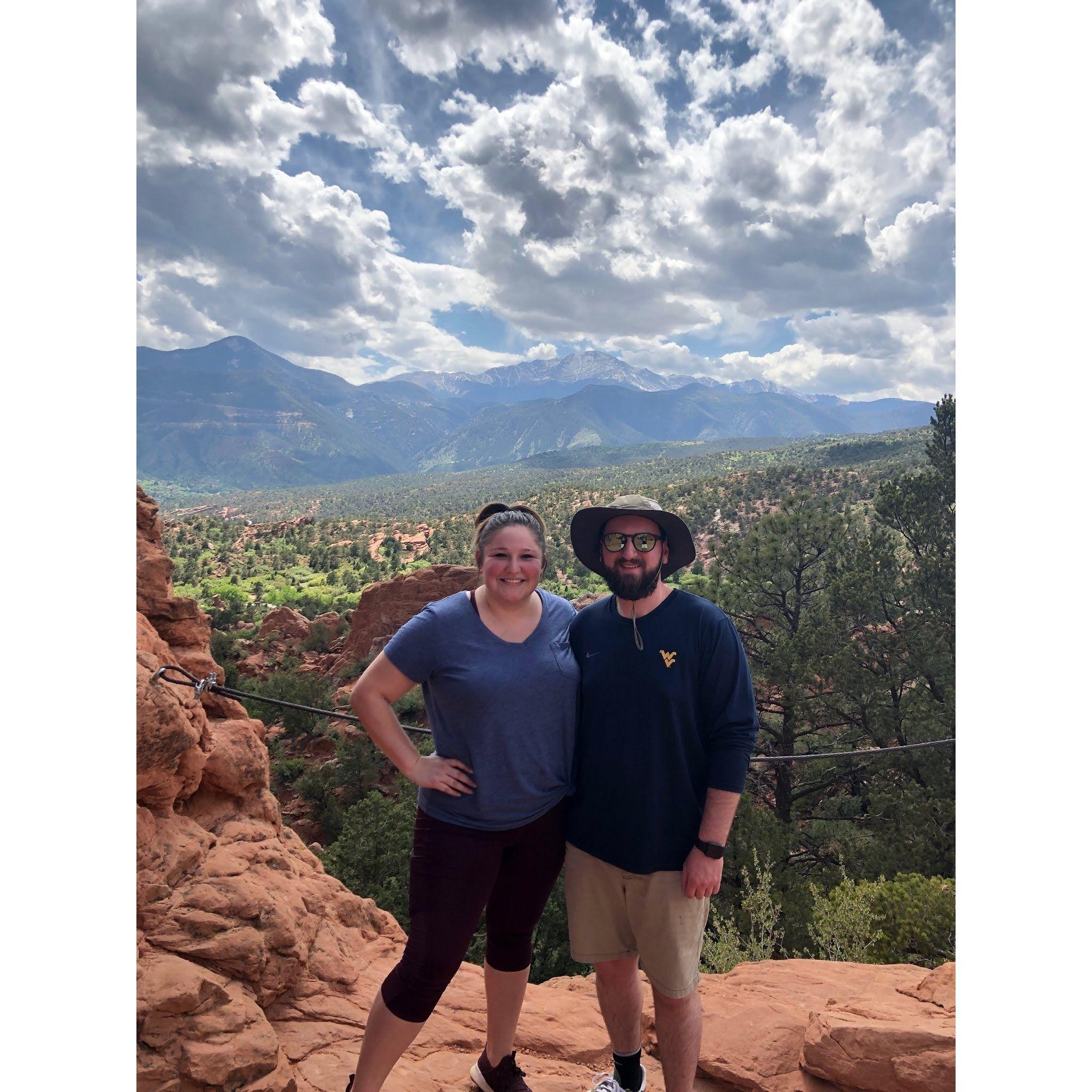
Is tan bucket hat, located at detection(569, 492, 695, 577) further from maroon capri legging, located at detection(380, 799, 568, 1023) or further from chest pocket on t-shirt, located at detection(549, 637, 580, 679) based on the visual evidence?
maroon capri legging, located at detection(380, 799, 568, 1023)

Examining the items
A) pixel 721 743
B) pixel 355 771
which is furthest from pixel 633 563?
pixel 355 771

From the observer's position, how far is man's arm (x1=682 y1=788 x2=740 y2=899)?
2.32 m

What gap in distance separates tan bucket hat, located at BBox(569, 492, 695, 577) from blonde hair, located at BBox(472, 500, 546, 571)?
0.12 meters

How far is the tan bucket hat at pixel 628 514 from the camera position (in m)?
2.47

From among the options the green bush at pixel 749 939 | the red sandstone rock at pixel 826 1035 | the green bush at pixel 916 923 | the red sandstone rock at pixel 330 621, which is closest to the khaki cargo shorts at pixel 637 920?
the red sandstone rock at pixel 826 1035

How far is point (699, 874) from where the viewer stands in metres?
2.34

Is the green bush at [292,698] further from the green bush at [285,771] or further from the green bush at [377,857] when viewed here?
the green bush at [377,857]

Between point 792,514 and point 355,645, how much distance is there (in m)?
16.5

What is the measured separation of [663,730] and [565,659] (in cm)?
41

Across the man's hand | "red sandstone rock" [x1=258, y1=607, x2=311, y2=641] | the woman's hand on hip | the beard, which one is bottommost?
"red sandstone rock" [x1=258, y1=607, x2=311, y2=641]

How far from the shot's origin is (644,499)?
2.48 meters

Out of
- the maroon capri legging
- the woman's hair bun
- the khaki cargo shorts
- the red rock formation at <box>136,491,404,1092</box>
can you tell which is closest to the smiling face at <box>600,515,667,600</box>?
the woman's hair bun

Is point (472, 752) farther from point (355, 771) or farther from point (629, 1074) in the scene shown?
point (355, 771)
